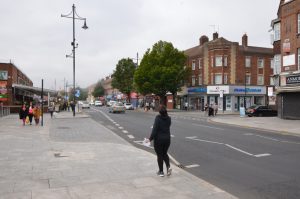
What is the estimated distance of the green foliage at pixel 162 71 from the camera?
52.4 metres

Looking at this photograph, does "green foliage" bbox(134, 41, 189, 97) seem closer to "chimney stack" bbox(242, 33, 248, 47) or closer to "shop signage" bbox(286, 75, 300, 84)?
"chimney stack" bbox(242, 33, 248, 47)

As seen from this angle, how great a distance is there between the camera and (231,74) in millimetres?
52250

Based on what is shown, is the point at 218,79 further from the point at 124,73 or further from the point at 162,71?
the point at 124,73

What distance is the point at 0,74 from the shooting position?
1710 inches

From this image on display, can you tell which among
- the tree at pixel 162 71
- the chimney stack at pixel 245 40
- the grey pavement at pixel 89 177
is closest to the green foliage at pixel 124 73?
the tree at pixel 162 71

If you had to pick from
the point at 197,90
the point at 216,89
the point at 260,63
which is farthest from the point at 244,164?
the point at 260,63

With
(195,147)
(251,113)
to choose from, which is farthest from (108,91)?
(195,147)

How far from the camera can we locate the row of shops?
5206 cm

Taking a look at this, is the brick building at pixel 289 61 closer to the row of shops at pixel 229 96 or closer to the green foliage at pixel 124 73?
the row of shops at pixel 229 96

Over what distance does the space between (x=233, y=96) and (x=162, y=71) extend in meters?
11.8

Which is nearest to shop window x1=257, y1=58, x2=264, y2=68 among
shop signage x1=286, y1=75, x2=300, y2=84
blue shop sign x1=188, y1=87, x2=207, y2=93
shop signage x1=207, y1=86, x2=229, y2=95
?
shop signage x1=207, y1=86, x2=229, y2=95

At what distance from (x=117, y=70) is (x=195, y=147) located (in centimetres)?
7118

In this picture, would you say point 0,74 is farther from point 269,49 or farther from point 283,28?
point 269,49

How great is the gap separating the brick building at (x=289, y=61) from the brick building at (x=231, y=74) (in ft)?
63.8
